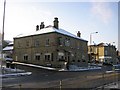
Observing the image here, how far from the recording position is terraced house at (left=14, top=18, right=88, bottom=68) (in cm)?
4809

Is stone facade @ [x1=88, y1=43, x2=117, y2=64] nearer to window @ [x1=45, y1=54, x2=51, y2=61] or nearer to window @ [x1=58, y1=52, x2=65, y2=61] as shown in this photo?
window @ [x1=58, y1=52, x2=65, y2=61]

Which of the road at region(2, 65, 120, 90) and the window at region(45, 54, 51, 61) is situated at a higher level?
the window at region(45, 54, 51, 61)

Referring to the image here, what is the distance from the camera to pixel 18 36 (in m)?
57.6

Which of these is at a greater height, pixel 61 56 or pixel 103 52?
pixel 103 52

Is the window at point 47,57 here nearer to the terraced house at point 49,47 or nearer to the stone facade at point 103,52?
the terraced house at point 49,47

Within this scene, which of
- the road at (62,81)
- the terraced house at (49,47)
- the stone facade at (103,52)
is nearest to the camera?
the road at (62,81)

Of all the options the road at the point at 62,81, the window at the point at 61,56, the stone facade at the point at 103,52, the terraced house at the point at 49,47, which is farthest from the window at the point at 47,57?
the stone facade at the point at 103,52

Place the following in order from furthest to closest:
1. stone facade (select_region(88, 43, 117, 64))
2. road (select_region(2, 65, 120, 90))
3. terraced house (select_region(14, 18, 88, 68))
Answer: stone facade (select_region(88, 43, 117, 64)) → terraced house (select_region(14, 18, 88, 68)) → road (select_region(2, 65, 120, 90))

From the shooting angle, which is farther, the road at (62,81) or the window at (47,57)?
the window at (47,57)

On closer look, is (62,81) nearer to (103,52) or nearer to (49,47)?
(49,47)

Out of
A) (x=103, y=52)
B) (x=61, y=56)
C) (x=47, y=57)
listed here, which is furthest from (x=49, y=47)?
(x=103, y=52)

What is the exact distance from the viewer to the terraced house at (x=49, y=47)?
48094 millimetres

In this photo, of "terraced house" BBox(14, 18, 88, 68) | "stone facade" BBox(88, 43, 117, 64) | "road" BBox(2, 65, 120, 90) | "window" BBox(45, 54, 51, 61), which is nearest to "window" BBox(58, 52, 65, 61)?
"terraced house" BBox(14, 18, 88, 68)

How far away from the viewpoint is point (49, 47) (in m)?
48.8
